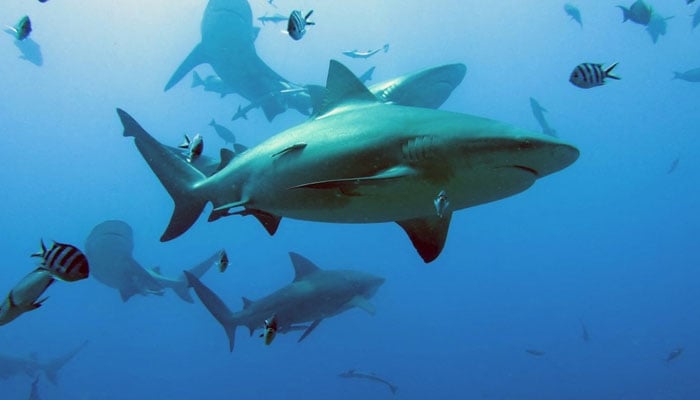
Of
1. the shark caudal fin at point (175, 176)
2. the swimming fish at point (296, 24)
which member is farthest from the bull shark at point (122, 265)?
the shark caudal fin at point (175, 176)

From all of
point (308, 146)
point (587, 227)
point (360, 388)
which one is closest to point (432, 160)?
point (308, 146)

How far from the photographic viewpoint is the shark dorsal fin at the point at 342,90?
3857mm

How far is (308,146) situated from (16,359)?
2014cm

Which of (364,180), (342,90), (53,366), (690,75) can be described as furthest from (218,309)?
(690,75)

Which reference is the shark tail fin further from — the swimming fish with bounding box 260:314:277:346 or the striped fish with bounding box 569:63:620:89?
the striped fish with bounding box 569:63:620:89

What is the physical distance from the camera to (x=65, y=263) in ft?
11.5

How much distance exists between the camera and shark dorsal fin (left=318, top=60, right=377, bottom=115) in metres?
3.86

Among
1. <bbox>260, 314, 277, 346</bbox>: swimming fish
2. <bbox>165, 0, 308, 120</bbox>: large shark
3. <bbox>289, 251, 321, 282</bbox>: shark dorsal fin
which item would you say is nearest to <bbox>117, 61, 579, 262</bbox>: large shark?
<bbox>260, 314, 277, 346</bbox>: swimming fish

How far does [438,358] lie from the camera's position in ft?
118

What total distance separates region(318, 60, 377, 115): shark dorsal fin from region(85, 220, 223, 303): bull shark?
22.7 feet

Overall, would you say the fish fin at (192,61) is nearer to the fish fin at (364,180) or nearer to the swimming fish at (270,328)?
the swimming fish at (270,328)

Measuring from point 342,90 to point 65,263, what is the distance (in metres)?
2.37

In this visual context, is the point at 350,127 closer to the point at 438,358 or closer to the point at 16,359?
the point at 16,359

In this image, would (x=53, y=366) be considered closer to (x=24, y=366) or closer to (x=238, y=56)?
(x=24, y=366)
